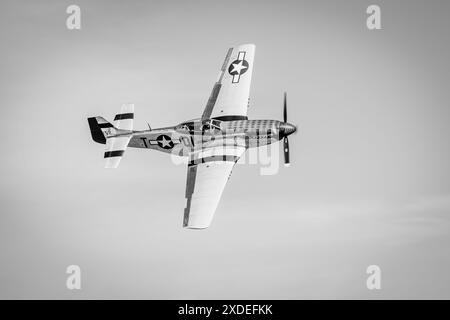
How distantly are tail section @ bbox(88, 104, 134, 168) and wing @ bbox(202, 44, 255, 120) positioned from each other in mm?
4011

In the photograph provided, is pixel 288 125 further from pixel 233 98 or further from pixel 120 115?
pixel 120 115

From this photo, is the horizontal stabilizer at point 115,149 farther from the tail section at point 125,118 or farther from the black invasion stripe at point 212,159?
the black invasion stripe at point 212,159

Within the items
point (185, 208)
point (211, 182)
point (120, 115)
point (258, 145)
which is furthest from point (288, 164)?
point (120, 115)

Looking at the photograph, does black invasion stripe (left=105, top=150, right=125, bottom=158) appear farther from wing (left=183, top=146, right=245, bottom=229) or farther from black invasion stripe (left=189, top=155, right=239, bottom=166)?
black invasion stripe (left=189, top=155, right=239, bottom=166)

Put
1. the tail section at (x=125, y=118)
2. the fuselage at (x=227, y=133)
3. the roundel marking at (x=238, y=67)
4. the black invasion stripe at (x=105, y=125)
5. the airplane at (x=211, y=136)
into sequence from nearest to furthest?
1. the airplane at (x=211, y=136)
2. the fuselage at (x=227, y=133)
3. the tail section at (x=125, y=118)
4. the black invasion stripe at (x=105, y=125)
5. the roundel marking at (x=238, y=67)

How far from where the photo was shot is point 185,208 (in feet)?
93.7

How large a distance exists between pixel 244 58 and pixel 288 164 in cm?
806

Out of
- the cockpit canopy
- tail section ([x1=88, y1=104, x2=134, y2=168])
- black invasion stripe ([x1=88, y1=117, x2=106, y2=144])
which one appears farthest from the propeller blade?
black invasion stripe ([x1=88, y1=117, x2=106, y2=144])

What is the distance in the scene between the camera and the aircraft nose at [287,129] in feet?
107

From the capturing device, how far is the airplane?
29688 mm

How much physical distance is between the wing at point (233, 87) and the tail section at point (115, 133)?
13.2 feet

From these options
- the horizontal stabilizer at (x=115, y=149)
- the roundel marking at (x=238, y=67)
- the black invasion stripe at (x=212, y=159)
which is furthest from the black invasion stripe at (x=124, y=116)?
the roundel marking at (x=238, y=67)

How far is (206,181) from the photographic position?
30.2 m

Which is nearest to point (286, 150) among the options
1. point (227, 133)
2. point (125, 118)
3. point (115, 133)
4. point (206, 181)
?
point (227, 133)
